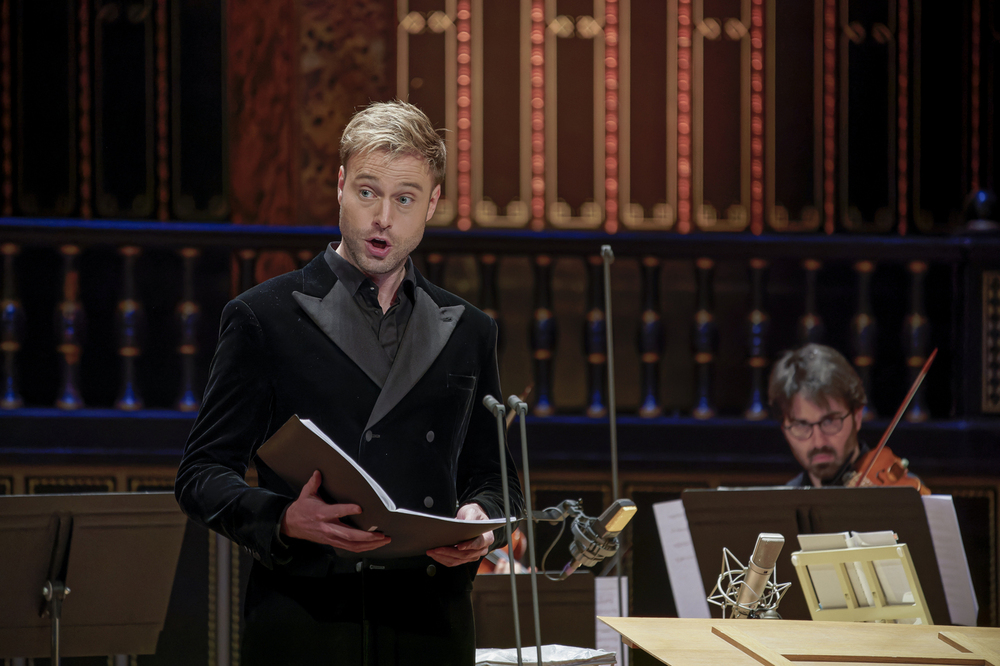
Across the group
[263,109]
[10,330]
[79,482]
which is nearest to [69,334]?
[10,330]

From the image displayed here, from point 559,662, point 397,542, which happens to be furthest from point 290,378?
point 559,662

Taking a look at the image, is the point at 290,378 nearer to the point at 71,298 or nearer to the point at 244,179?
the point at 71,298

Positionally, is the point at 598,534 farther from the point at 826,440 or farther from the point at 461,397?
the point at 826,440

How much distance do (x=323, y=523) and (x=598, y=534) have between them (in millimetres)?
799

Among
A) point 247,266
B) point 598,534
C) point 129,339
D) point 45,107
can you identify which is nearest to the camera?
point 598,534

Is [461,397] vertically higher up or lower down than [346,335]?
lower down

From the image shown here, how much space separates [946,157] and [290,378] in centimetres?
449

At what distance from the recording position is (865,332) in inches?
189

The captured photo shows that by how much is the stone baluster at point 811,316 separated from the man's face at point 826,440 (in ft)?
3.34

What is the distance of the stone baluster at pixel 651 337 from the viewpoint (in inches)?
191

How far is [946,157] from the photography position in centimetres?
528

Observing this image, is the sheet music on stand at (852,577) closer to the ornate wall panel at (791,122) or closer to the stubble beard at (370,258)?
the stubble beard at (370,258)

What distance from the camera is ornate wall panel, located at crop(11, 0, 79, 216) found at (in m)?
5.09

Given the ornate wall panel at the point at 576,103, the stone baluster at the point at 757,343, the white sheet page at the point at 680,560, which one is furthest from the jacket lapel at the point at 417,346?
the ornate wall panel at the point at 576,103
